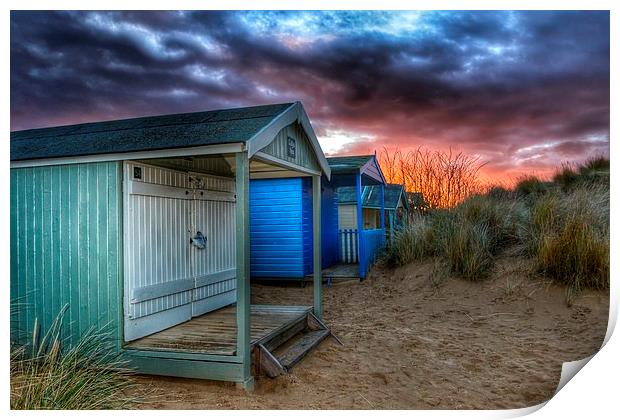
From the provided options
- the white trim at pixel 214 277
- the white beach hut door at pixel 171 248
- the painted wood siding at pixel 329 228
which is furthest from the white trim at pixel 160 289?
the painted wood siding at pixel 329 228

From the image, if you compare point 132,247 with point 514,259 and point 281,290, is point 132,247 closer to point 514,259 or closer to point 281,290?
point 281,290

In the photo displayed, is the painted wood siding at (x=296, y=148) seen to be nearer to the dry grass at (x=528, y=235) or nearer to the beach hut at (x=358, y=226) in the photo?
the beach hut at (x=358, y=226)

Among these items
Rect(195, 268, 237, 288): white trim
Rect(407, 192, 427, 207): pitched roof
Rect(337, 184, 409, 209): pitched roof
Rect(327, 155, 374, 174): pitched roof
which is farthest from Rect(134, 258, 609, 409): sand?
Rect(337, 184, 409, 209): pitched roof

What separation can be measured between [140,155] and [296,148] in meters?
2.03

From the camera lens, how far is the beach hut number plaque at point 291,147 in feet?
18.0

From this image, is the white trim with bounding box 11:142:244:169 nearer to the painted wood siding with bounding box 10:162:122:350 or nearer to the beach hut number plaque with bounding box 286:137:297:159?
the painted wood siding with bounding box 10:162:122:350

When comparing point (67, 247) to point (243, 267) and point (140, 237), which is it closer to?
point (140, 237)

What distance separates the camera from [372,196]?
16469 mm

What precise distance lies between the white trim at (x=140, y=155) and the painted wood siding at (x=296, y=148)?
601mm

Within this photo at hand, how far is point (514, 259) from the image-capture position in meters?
8.37

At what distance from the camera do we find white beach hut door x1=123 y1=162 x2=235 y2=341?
15.9 feet

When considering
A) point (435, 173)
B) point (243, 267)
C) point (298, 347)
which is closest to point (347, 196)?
point (435, 173)

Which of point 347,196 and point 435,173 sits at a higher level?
point 435,173

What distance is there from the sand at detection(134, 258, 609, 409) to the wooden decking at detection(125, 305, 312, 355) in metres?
0.34
